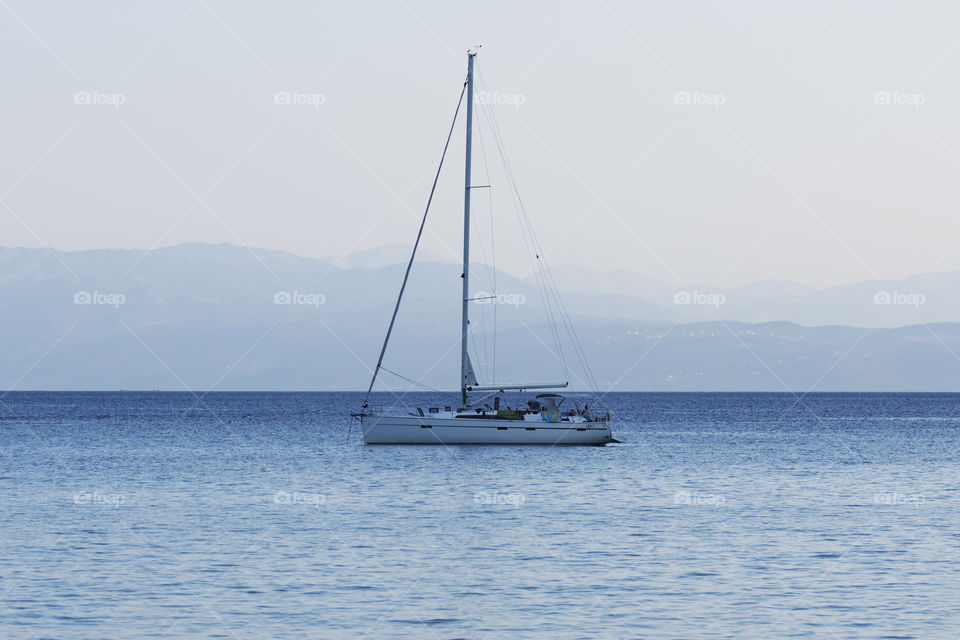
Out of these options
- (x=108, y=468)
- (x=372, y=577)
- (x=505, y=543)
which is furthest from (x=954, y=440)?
(x=372, y=577)

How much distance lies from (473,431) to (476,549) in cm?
3613

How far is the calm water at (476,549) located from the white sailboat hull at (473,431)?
1.67 m

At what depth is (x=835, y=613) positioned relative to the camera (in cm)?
2881

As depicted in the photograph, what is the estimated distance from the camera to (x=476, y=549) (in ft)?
124

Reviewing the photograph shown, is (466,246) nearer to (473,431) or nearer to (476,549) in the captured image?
(473,431)

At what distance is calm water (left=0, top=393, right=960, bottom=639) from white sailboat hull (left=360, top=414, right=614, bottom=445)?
1674 millimetres

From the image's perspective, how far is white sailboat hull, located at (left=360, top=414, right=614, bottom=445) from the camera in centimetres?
7412

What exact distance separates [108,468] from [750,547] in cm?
4267

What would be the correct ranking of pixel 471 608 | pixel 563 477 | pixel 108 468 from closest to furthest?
1. pixel 471 608
2. pixel 563 477
3. pixel 108 468

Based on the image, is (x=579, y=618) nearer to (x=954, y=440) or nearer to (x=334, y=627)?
(x=334, y=627)

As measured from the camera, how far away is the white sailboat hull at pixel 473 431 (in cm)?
7412

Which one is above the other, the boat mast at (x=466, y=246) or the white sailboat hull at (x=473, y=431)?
the boat mast at (x=466, y=246)

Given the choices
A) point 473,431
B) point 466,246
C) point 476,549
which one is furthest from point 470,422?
point 476,549

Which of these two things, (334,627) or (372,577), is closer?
(334,627)
